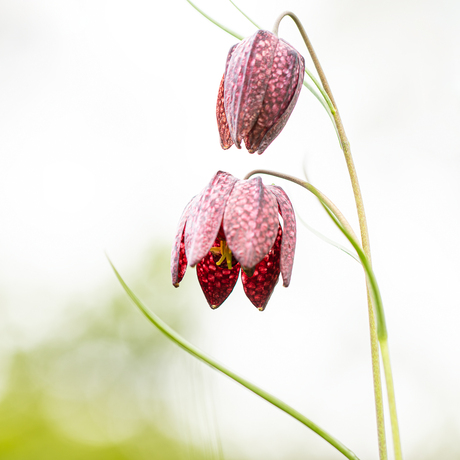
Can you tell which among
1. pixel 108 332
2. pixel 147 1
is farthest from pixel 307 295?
pixel 147 1

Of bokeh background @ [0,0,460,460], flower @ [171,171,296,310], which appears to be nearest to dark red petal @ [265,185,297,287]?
flower @ [171,171,296,310]

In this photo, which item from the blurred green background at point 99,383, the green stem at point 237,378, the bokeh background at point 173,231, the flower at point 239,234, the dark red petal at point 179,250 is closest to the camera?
the green stem at point 237,378

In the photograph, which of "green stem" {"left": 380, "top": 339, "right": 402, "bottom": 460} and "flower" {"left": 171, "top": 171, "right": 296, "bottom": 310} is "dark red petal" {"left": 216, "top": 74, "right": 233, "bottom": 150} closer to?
"flower" {"left": 171, "top": 171, "right": 296, "bottom": 310}

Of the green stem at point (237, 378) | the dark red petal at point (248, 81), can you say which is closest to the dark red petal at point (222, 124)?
the dark red petal at point (248, 81)

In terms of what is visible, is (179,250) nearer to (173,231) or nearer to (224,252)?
(224,252)

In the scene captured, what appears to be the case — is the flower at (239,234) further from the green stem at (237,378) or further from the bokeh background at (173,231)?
the bokeh background at (173,231)

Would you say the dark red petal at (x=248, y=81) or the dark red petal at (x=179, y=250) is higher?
the dark red petal at (x=248, y=81)

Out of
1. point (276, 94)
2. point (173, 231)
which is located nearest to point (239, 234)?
point (276, 94)
